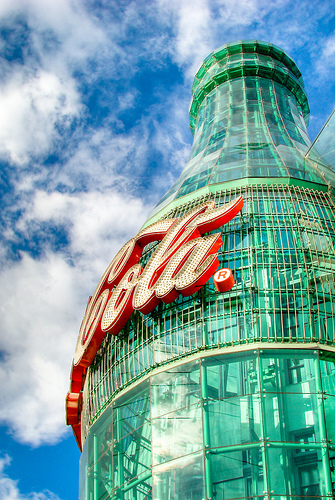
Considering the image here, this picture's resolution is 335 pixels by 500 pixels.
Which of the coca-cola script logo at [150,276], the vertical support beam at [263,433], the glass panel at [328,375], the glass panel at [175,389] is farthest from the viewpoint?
the coca-cola script logo at [150,276]

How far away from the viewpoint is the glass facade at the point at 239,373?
2039 centimetres

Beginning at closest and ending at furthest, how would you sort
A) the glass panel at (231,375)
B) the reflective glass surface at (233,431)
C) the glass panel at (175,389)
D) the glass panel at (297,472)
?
the glass panel at (297,472) → the reflective glass surface at (233,431) → the glass panel at (231,375) → the glass panel at (175,389)

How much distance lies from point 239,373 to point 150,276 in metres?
6.08

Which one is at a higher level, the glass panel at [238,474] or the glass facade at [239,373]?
the glass facade at [239,373]

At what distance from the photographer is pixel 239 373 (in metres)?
22.3

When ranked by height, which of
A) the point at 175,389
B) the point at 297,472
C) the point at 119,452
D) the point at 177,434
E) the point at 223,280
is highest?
the point at 223,280

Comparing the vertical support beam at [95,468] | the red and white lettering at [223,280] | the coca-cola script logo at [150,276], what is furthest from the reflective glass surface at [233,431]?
the coca-cola script logo at [150,276]

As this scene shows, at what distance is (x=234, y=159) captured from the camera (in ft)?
114

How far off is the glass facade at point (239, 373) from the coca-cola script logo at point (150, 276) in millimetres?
851

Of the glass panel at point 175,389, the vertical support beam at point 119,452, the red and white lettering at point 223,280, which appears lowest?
the vertical support beam at point 119,452

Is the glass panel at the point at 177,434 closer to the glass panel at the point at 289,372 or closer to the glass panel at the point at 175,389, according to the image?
the glass panel at the point at 175,389

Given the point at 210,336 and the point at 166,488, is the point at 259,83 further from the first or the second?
the point at 166,488

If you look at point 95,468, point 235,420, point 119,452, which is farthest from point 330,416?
point 95,468

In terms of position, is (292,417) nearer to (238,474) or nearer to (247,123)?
(238,474)
